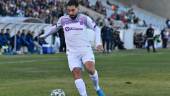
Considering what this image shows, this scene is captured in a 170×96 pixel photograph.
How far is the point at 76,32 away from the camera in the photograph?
14.2m

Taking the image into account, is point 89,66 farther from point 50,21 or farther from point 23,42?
point 50,21

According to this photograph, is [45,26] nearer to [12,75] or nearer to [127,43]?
[127,43]

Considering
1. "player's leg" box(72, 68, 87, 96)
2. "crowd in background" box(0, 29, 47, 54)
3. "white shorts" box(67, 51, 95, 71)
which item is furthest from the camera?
"crowd in background" box(0, 29, 47, 54)

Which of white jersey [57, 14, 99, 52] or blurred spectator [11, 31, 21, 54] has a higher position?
white jersey [57, 14, 99, 52]

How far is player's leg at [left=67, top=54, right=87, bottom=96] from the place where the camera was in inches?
541

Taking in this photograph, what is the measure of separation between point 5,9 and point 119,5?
1066 inches

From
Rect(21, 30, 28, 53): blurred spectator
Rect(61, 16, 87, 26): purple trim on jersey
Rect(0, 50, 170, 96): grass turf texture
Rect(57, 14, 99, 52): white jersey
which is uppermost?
Rect(61, 16, 87, 26): purple trim on jersey

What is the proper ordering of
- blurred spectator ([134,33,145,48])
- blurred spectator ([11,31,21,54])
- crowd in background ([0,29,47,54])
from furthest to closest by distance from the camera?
blurred spectator ([134,33,145,48]) < blurred spectator ([11,31,21,54]) < crowd in background ([0,29,47,54])

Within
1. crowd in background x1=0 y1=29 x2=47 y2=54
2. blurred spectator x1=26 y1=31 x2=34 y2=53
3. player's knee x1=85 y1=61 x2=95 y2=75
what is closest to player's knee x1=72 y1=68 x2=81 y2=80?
player's knee x1=85 y1=61 x2=95 y2=75

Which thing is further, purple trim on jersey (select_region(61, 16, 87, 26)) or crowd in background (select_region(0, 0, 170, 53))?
crowd in background (select_region(0, 0, 170, 53))

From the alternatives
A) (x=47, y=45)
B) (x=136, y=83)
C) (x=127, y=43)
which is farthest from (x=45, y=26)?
(x=136, y=83)

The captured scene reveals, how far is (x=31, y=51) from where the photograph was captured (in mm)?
43750

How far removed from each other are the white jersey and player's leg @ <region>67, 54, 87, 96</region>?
23 centimetres

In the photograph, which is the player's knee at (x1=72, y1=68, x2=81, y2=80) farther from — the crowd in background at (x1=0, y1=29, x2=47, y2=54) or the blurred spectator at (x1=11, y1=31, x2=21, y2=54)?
the blurred spectator at (x1=11, y1=31, x2=21, y2=54)
